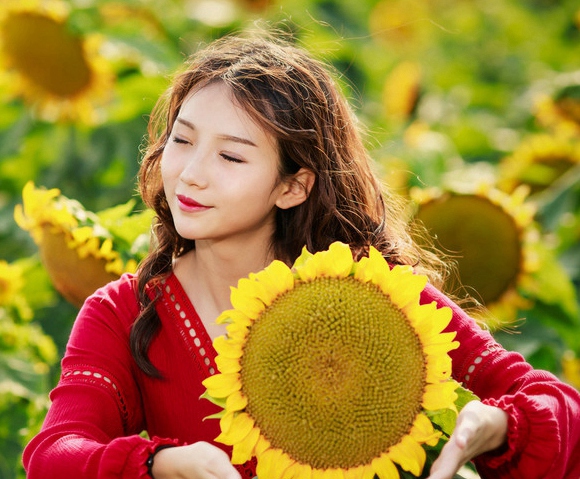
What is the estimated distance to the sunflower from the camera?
168 cm

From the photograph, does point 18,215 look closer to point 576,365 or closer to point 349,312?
point 349,312

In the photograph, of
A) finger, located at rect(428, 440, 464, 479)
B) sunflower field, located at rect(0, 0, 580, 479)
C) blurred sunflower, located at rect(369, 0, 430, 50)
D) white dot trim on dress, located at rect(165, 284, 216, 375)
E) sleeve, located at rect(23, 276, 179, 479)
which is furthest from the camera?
blurred sunflower, located at rect(369, 0, 430, 50)

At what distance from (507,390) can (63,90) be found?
2.45 m

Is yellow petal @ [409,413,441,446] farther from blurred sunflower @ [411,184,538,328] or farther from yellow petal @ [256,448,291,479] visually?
blurred sunflower @ [411,184,538,328]

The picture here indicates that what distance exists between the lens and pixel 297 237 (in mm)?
2213

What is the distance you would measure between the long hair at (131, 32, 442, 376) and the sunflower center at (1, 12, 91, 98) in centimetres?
169

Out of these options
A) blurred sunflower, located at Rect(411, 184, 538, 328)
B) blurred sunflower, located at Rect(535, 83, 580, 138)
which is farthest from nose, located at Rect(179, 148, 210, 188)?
blurred sunflower, located at Rect(535, 83, 580, 138)

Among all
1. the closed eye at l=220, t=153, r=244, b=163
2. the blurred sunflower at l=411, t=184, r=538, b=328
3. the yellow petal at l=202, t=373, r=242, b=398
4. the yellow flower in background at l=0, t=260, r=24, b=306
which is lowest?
the yellow flower in background at l=0, t=260, r=24, b=306

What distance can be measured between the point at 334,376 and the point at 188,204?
1.66 ft


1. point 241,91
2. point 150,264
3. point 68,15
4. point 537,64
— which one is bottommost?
point 537,64

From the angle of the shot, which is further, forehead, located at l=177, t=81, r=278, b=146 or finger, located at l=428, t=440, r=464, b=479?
forehead, located at l=177, t=81, r=278, b=146

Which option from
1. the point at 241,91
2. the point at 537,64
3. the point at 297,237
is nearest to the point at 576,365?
the point at 297,237

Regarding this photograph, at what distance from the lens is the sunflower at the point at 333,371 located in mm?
1676

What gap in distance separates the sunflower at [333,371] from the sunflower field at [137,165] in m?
0.60
